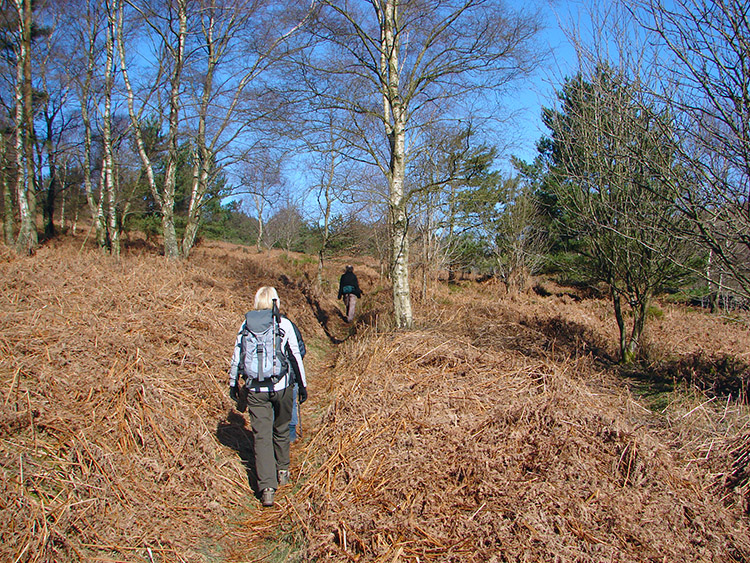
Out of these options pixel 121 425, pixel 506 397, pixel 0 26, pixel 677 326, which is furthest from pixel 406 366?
pixel 0 26

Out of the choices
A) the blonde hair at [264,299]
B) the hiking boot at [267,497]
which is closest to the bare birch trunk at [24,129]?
the blonde hair at [264,299]

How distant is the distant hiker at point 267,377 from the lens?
389 cm

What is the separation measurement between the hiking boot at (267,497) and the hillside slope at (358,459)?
0.22ft

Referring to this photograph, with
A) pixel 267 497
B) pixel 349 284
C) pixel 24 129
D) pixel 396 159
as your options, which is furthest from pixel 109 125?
pixel 267 497

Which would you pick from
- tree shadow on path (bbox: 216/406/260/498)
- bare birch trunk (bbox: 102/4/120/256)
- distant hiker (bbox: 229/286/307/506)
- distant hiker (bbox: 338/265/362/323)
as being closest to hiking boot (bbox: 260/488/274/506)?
distant hiker (bbox: 229/286/307/506)

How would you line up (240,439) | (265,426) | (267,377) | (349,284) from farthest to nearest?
(349,284) < (240,439) < (265,426) < (267,377)

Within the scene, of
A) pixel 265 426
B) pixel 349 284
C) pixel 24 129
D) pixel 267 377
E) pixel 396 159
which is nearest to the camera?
pixel 267 377

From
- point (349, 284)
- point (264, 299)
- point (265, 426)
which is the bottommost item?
point (265, 426)

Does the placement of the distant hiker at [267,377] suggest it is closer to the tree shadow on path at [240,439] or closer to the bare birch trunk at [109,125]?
the tree shadow on path at [240,439]

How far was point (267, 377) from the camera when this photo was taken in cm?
388

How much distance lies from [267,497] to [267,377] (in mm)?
1038

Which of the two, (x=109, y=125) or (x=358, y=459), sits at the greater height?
(x=109, y=125)

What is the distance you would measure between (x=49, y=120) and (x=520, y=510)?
913 inches

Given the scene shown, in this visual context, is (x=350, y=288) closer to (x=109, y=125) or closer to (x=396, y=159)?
(x=396, y=159)
